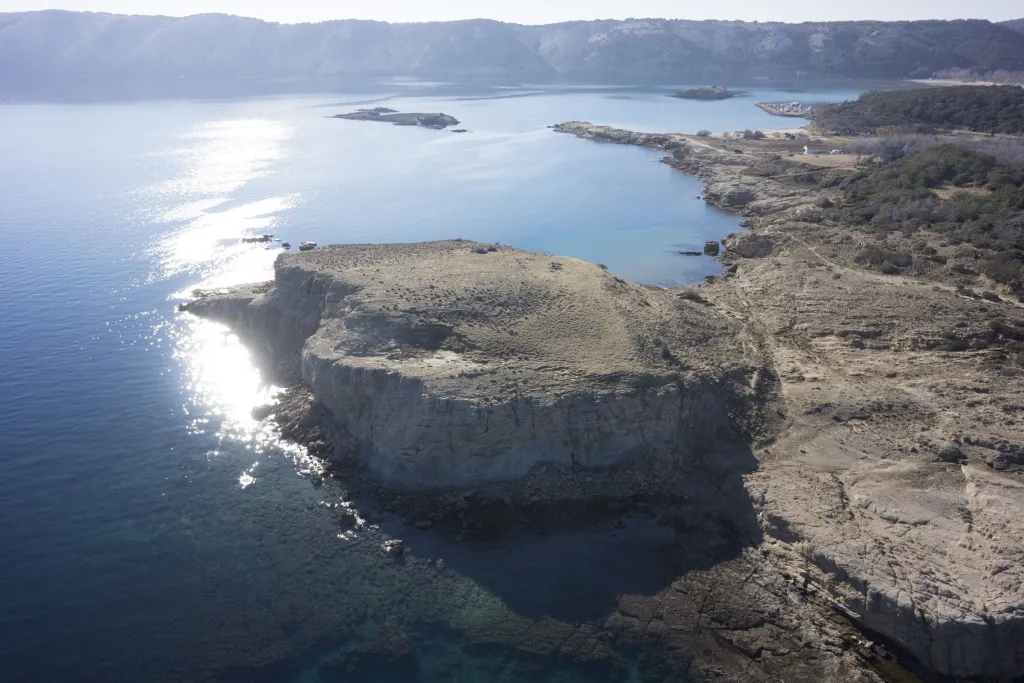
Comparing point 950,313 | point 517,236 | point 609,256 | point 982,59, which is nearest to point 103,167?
point 517,236

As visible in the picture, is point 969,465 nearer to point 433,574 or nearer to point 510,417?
point 510,417

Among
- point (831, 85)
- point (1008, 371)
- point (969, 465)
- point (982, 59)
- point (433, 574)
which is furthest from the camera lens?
point (831, 85)

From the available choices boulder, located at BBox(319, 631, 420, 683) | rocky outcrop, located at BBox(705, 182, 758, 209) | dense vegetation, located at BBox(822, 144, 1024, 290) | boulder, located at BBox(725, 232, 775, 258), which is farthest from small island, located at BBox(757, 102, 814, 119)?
boulder, located at BBox(319, 631, 420, 683)

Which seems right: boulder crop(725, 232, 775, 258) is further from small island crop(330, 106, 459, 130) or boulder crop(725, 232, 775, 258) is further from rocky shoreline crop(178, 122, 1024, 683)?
small island crop(330, 106, 459, 130)

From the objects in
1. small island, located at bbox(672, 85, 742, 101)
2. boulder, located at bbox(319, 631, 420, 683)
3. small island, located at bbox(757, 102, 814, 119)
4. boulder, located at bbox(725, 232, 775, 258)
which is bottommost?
boulder, located at bbox(319, 631, 420, 683)

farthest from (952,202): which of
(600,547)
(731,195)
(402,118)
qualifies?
(402,118)

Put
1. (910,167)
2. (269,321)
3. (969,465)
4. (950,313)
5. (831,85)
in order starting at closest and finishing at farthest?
(969,465) < (950,313) < (269,321) < (910,167) < (831,85)
